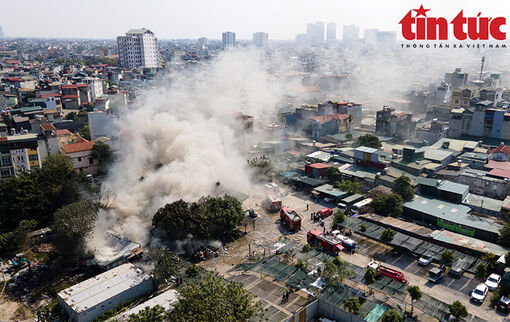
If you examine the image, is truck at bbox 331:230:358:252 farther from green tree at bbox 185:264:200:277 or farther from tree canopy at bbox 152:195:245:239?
green tree at bbox 185:264:200:277

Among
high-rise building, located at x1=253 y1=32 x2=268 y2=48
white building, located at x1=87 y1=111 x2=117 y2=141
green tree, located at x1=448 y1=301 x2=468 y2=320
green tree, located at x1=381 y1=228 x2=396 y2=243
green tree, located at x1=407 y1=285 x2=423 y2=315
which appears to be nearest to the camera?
green tree, located at x1=448 y1=301 x2=468 y2=320

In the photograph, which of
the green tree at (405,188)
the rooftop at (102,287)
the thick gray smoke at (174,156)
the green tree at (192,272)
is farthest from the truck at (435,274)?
the thick gray smoke at (174,156)

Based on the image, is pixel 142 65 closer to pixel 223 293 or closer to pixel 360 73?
pixel 360 73

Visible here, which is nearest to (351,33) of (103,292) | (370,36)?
(370,36)

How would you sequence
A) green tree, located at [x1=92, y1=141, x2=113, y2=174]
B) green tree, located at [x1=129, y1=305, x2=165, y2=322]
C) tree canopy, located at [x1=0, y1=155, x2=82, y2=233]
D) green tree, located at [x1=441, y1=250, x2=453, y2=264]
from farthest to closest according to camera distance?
green tree, located at [x1=92, y1=141, x2=113, y2=174], tree canopy, located at [x1=0, y1=155, x2=82, y2=233], green tree, located at [x1=441, y1=250, x2=453, y2=264], green tree, located at [x1=129, y1=305, x2=165, y2=322]

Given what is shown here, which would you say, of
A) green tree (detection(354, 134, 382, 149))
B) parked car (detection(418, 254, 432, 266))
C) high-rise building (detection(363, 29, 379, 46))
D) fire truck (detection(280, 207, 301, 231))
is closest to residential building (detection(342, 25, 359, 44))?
high-rise building (detection(363, 29, 379, 46))

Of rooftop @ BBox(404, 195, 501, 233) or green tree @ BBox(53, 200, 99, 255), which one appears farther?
rooftop @ BBox(404, 195, 501, 233)
